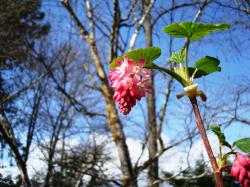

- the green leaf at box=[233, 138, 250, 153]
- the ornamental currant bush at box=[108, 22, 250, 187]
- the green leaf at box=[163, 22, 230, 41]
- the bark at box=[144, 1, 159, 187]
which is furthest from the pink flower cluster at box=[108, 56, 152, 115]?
the bark at box=[144, 1, 159, 187]

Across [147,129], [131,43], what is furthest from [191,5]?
[147,129]

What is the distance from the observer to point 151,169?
7.91 metres

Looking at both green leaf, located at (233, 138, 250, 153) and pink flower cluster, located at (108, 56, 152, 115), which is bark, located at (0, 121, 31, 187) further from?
green leaf, located at (233, 138, 250, 153)

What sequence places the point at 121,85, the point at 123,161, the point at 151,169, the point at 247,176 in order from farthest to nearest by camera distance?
the point at 151,169 < the point at 123,161 < the point at 121,85 < the point at 247,176

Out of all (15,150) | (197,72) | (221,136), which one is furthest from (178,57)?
(15,150)

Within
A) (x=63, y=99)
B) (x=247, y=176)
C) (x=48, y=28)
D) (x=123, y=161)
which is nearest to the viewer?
(x=247, y=176)

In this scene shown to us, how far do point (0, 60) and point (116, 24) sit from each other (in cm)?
221

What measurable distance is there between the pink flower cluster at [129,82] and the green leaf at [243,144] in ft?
0.86

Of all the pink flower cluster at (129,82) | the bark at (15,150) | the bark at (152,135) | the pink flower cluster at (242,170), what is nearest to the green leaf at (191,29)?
the pink flower cluster at (129,82)

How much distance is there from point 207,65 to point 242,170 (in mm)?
355

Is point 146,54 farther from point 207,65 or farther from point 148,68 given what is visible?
point 207,65

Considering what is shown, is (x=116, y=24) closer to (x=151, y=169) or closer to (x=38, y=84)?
(x=38, y=84)

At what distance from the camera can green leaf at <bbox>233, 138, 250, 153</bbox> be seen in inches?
29.4

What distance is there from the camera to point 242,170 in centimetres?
65
